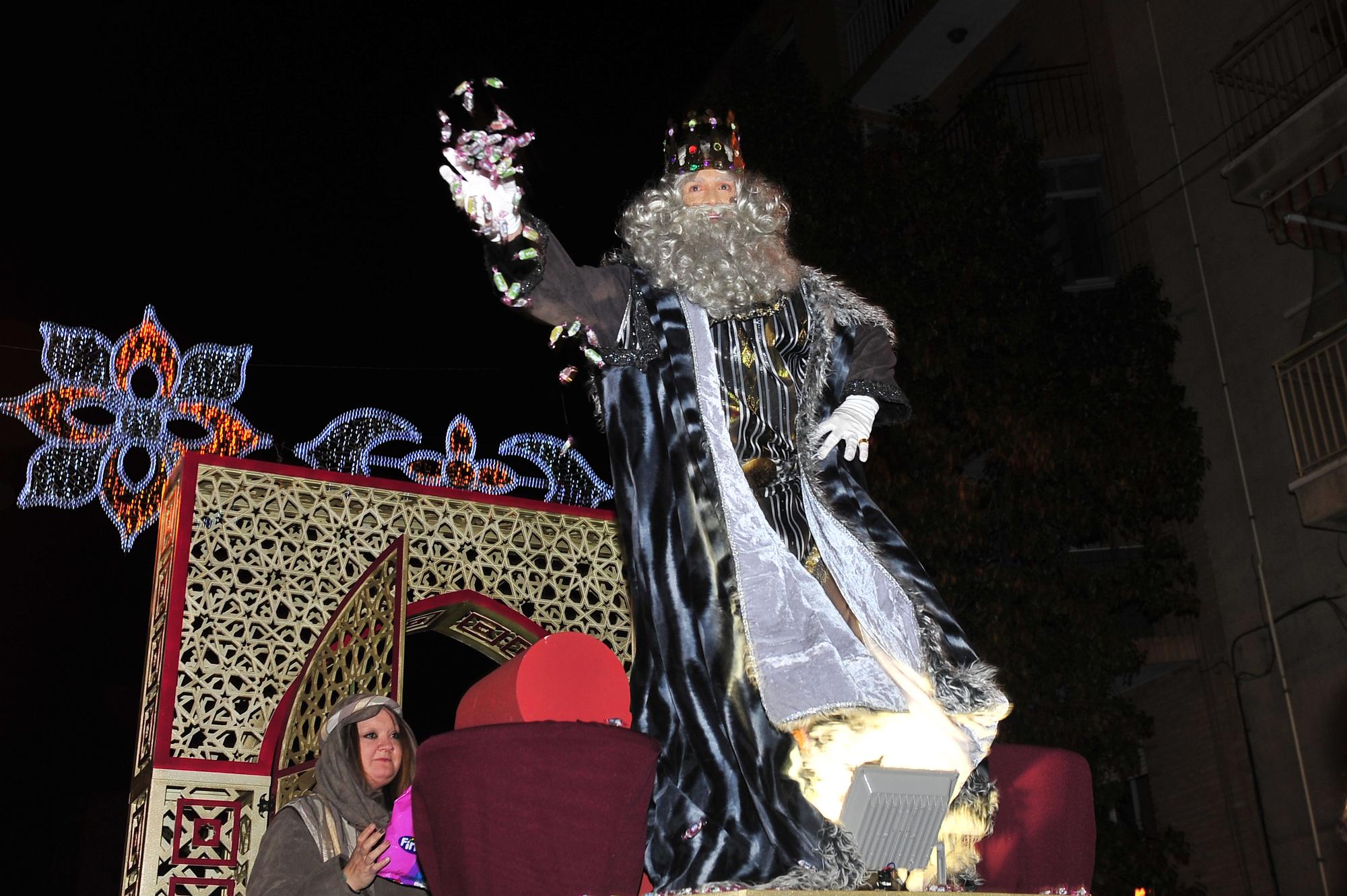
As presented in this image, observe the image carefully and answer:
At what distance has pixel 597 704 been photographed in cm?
277

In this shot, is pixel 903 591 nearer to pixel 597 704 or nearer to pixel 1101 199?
pixel 597 704

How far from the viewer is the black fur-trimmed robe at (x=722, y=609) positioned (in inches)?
100.0

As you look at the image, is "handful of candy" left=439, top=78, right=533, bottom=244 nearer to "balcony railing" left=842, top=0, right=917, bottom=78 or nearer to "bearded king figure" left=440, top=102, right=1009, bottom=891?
"bearded king figure" left=440, top=102, right=1009, bottom=891

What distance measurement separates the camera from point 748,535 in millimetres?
2750

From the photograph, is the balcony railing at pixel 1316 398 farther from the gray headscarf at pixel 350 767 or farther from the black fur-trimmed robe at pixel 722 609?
the gray headscarf at pixel 350 767

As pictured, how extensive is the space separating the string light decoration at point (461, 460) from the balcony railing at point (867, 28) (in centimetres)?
570

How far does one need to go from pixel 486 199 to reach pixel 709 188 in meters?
0.68

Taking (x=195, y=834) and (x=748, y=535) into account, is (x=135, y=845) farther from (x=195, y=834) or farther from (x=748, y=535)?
(x=748, y=535)

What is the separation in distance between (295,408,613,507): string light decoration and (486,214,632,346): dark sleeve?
177 inches

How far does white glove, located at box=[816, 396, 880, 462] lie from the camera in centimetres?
288

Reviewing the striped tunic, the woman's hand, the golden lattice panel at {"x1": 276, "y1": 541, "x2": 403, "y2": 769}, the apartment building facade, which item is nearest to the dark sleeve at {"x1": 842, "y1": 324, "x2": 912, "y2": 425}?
the striped tunic

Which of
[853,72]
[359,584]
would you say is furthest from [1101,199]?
[359,584]

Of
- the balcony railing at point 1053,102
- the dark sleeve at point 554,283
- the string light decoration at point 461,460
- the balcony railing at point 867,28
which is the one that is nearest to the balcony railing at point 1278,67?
the balcony railing at point 1053,102

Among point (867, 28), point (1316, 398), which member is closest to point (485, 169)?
point (1316, 398)
